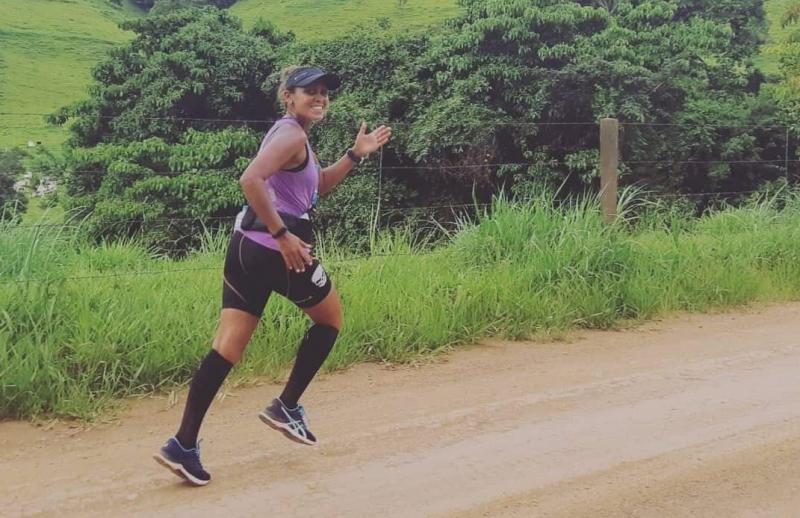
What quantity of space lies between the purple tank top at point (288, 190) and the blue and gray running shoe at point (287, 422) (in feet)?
2.63

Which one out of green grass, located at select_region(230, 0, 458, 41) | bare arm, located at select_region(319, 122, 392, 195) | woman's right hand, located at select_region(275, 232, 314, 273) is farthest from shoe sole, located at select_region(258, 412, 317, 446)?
green grass, located at select_region(230, 0, 458, 41)

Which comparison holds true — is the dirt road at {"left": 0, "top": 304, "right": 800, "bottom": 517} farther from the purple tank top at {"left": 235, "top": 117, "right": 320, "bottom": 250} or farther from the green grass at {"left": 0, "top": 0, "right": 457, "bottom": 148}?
the green grass at {"left": 0, "top": 0, "right": 457, "bottom": 148}

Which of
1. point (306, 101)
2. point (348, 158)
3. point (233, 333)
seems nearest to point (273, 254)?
point (233, 333)

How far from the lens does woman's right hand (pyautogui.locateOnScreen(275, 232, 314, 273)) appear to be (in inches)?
130

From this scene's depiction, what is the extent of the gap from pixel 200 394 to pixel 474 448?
4.23 feet

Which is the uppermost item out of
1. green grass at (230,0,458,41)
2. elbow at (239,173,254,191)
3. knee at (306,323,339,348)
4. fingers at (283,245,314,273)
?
green grass at (230,0,458,41)

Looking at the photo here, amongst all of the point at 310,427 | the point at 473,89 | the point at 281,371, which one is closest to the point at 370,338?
the point at 281,371

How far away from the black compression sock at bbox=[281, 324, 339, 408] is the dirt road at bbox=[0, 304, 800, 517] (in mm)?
281

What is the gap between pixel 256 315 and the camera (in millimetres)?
3547

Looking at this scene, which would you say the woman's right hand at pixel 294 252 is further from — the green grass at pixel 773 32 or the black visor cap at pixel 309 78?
the green grass at pixel 773 32

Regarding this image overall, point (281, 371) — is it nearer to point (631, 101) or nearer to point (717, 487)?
point (717, 487)

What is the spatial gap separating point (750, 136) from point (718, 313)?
1089cm

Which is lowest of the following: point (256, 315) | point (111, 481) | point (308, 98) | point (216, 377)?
point (111, 481)

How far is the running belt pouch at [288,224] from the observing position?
3.42m
